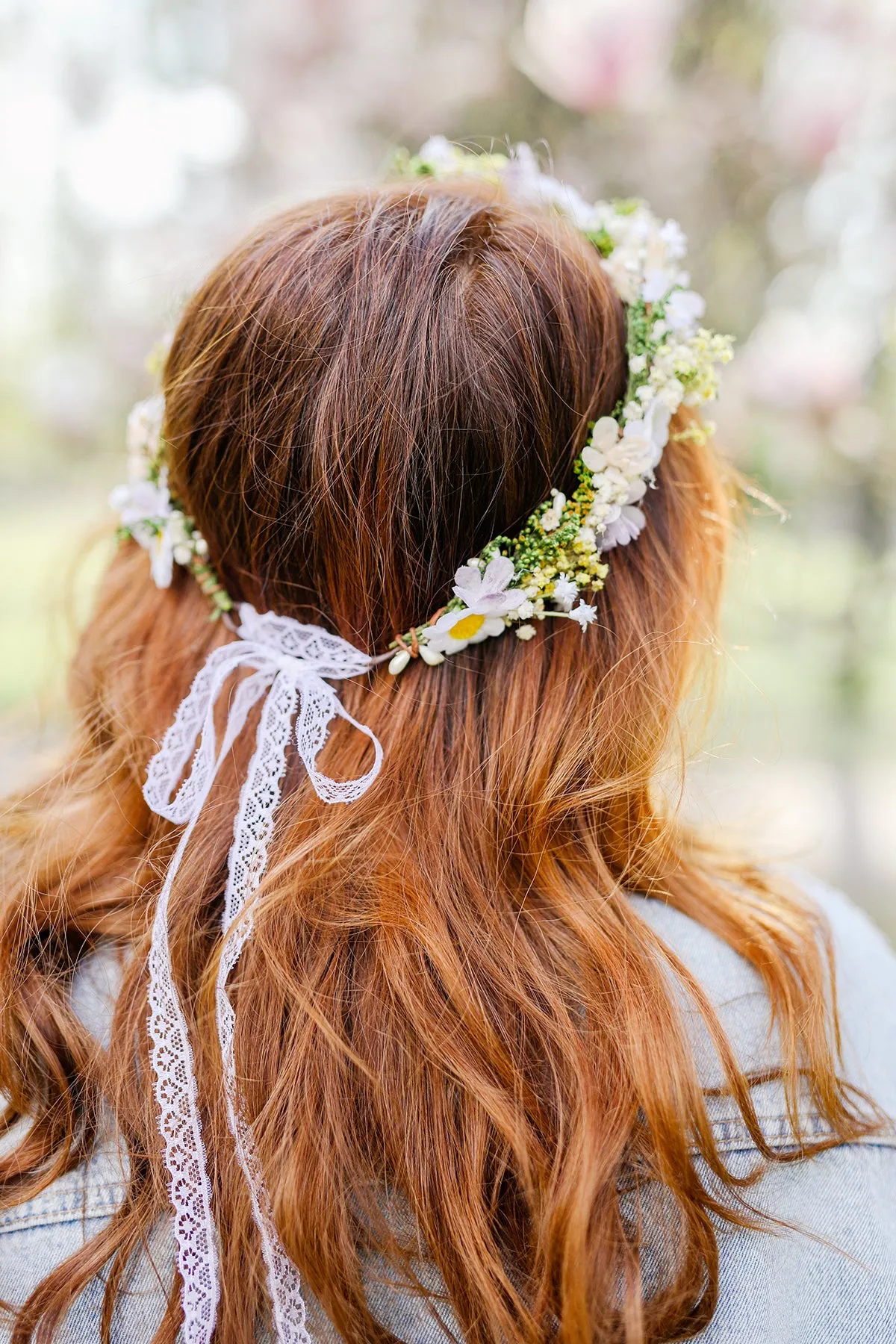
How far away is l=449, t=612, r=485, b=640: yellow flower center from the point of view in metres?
0.89

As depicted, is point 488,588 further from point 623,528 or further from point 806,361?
point 806,361

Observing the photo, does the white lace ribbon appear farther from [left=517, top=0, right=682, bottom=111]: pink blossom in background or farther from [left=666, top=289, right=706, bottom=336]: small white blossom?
[left=517, top=0, right=682, bottom=111]: pink blossom in background

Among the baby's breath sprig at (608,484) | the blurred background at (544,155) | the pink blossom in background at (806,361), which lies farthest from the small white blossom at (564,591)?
the pink blossom in background at (806,361)

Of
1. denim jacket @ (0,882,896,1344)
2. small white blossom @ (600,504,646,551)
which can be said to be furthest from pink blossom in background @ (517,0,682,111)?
denim jacket @ (0,882,896,1344)

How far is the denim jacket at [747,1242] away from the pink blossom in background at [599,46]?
1.70m

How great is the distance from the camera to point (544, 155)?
79.0 inches

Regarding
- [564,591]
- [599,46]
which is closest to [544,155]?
[599,46]

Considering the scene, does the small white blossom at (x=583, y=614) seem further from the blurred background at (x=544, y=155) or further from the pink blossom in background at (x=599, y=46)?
the pink blossom in background at (x=599, y=46)

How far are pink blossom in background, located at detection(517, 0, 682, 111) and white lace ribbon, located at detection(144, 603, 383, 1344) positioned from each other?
1.45 metres

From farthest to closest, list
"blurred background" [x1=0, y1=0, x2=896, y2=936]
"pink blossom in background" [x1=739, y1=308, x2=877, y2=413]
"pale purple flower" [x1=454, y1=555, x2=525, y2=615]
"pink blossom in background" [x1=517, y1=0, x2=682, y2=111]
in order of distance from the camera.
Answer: "pink blossom in background" [x1=739, y1=308, x2=877, y2=413] < "blurred background" [x1=0, y1=0, x2=896, y2=936] < "pink blossom in background" [x1=517, y1=0, x2=682, y2=111] < "pale purple flower" [x1=454, y1=555, x2=525, y2=615]

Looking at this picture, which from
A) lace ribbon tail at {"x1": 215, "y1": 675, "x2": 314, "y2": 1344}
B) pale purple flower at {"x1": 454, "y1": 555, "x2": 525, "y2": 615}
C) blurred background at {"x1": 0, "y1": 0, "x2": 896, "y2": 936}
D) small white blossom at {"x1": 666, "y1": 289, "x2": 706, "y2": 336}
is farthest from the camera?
blurred background at {"x1": 0, "y1": 0, "x2": 896, "y2": 936}

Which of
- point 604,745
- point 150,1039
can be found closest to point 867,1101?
point 604,745

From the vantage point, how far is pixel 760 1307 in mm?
773

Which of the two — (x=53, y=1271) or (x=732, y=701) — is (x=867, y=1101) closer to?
(x=732, y=701)
